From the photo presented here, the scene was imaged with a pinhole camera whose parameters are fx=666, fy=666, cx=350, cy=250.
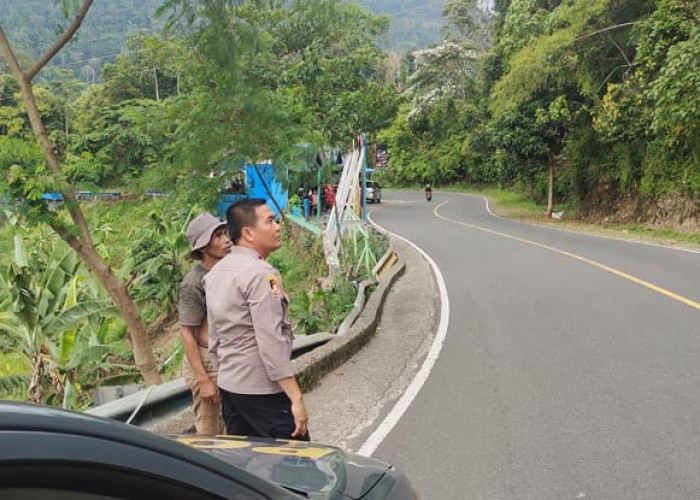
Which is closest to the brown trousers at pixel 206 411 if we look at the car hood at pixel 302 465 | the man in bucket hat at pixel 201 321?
the man in bucket hat at pixel 201 321

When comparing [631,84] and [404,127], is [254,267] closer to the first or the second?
[631,84]

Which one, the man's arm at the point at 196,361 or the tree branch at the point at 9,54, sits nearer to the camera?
the man's arm at the point at 196,361

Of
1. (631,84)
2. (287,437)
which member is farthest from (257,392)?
(631,84)

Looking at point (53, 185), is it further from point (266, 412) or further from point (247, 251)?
point (266, 412)

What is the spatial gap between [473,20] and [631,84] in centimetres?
4205

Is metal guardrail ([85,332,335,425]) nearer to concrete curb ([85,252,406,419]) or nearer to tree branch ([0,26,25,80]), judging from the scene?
concrete curb ([85,252,406,419])

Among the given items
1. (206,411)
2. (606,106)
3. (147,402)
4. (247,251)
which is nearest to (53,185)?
(147,402)

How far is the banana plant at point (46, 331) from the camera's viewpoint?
6730 millimetres

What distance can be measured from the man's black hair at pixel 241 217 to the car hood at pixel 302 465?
1.15 metres

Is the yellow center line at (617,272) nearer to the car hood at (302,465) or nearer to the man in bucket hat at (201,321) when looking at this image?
the man in bucket hat at (201,321)

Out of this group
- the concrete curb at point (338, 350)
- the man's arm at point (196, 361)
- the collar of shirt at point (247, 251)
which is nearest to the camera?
the collar of shirt at point (247, 251)

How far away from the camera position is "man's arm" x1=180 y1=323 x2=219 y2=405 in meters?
3.88

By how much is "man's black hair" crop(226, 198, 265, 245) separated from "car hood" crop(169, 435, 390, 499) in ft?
3.77

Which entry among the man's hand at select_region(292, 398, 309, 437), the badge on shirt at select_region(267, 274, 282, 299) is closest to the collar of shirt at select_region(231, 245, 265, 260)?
the badge on shirt at select_region(267, 274, 282, 299)
